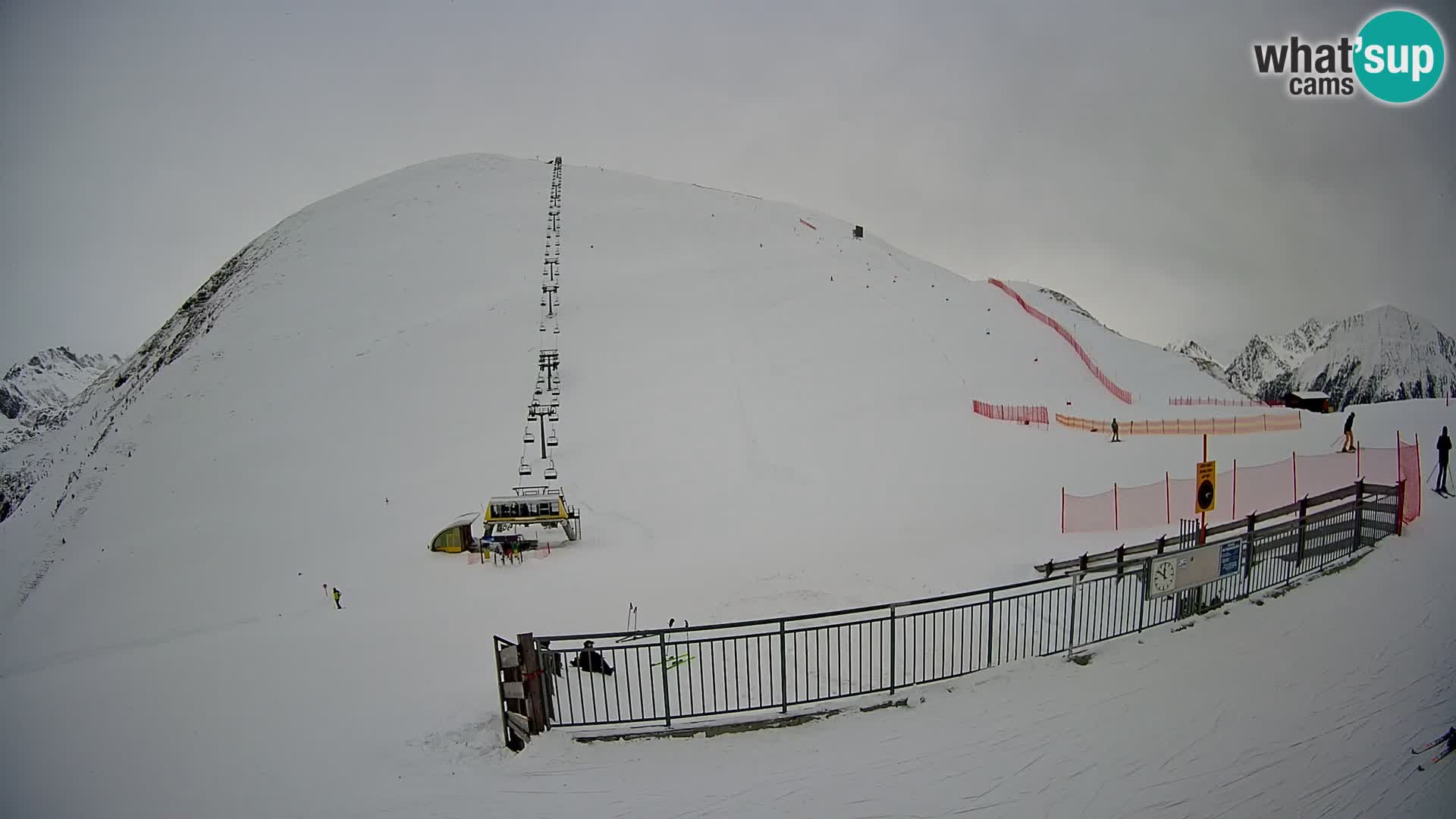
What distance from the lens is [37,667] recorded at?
1838 centimetres

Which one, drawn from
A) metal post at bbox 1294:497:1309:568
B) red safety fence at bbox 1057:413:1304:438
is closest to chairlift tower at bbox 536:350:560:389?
red safety fence at bbox 1057:413:1304:438

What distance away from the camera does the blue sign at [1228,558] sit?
9602 mm

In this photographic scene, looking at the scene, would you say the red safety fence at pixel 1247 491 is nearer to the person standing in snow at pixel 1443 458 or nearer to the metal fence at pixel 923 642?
the person standing in snow at pixel 1443 458

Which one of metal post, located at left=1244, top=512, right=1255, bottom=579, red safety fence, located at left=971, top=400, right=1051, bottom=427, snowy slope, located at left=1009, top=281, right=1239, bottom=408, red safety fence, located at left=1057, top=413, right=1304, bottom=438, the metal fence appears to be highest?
snowy slope, located at left=1009, top=281, right=1239, bottom=408

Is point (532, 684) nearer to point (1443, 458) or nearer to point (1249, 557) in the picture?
point (1249, 557)

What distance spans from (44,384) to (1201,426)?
598ft

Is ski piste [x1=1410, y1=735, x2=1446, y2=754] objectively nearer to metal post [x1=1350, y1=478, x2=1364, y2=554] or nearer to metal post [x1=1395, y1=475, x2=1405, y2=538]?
metal post [x1=1350, y1=478, x2=1364, y2=554]

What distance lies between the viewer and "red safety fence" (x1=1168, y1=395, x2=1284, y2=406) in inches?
1583

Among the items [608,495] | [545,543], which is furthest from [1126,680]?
[608,495]

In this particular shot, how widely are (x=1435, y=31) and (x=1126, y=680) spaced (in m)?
9.48

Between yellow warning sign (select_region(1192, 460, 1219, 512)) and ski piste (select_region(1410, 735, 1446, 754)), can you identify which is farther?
yellow warning sign (select_region(1192, 460, 1219, 512))

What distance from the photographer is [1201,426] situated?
29547 mm

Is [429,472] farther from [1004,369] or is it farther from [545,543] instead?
[1004,369]

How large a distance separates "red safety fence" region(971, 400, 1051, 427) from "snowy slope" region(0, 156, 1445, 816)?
6.63 ft
